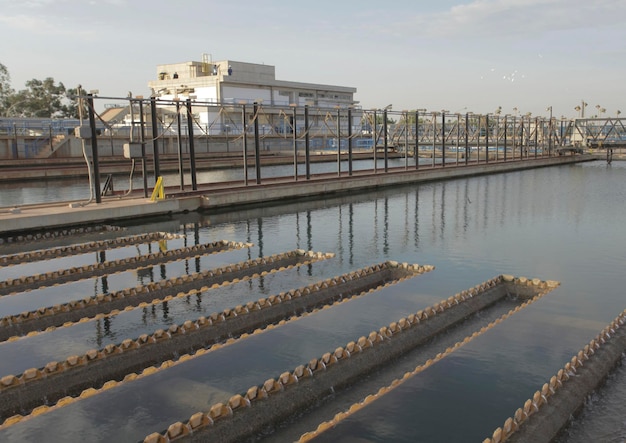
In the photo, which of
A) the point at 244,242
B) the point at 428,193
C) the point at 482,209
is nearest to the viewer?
the point at 244,242

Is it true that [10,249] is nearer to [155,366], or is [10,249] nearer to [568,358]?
[155,366]

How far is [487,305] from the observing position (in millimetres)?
11758

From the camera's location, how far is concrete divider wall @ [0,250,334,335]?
10562 millimetres

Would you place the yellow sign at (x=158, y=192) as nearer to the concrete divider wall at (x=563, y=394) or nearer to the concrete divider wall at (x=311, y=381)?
the concrete divider wall at (x=311, y=381)

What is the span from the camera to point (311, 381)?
25.2 ft

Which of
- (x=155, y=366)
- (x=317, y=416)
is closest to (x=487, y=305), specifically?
(x=317, y=416)

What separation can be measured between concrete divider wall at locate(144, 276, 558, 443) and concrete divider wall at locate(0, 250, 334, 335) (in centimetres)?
533

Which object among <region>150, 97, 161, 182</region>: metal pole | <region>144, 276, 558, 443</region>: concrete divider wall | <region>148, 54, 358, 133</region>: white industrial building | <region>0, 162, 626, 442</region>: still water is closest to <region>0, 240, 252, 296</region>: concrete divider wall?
<region>0, 162, 626, 442</region>: still water

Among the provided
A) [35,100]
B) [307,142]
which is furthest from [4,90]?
[307,142]

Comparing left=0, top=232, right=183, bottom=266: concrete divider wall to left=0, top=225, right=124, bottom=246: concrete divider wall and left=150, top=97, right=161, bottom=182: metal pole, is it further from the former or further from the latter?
left=150, top=97, right=161, bottom=182: metal pole

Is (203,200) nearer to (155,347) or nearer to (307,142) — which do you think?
(307,142)

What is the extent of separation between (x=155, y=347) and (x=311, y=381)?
294 cm

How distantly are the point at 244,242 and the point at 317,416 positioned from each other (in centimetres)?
1139

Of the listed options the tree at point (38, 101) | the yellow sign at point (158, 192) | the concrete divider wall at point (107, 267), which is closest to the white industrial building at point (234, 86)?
the tree at point (38, 101)
